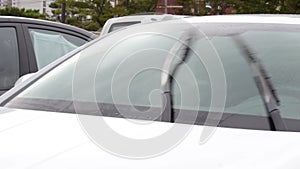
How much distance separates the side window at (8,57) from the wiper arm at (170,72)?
86.1 inches

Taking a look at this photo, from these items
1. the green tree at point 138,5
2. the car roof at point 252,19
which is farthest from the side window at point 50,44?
the green tree at point 138,5

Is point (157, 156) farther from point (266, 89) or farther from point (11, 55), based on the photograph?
point (11, 55)

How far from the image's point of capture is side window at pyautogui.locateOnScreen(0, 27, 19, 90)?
4422mm

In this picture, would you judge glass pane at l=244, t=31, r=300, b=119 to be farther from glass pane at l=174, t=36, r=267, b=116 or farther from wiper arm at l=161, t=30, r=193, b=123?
wiper arm at l=161, t=30, r=193, b=123

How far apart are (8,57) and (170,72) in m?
2.37

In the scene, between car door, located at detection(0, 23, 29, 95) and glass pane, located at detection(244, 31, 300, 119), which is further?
car door, located at detection(0, 23, 29, 95)

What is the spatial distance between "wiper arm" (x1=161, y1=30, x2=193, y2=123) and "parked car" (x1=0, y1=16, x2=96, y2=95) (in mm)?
2091

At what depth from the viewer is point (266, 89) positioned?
2.34m

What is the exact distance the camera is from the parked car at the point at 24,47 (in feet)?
14.6

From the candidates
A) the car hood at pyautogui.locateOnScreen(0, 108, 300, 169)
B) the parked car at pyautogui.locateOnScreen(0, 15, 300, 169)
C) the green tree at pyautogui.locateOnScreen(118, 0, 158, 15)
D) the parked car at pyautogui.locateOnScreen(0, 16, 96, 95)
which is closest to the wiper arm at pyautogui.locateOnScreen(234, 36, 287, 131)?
the parked car at pyautogui.locateOnScreen(0, 15, 300, 169)

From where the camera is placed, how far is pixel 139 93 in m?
2.58

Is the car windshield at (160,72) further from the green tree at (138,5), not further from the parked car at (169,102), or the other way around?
the green tree at (138,5)

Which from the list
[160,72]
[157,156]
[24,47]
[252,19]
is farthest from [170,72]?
[24,47]

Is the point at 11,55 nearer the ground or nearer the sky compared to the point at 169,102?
nearer the sky
